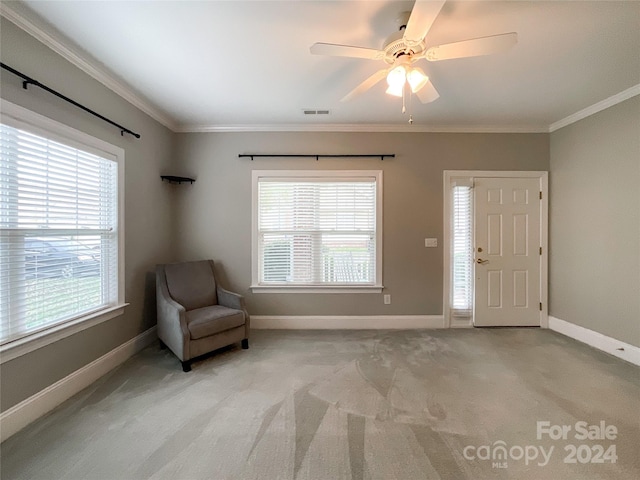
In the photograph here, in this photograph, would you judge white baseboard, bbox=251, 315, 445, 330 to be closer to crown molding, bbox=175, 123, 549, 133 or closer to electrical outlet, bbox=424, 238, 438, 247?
electrical outlet, bbox=424, 238, 438, 247

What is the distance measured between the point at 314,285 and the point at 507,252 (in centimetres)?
255

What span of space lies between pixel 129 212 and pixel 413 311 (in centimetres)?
348

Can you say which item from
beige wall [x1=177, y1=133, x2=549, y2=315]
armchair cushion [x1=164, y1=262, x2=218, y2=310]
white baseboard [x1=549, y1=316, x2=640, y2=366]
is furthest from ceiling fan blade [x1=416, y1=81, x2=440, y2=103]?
white baseboard [x1=549, y1=316, x2=640, y2=366]

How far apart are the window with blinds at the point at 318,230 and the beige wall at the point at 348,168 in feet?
0.55

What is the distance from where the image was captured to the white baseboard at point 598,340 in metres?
2.53

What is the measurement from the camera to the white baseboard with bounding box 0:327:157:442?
63.9 inches

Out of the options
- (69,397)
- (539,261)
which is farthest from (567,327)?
(69,397)

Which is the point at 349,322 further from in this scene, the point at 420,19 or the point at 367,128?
the point at 420,19

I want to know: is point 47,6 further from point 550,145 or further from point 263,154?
point 550,145

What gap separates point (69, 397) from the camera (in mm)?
1983

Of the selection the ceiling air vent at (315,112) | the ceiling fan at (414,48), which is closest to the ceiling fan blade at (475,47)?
the ceiling fan at (414,48)

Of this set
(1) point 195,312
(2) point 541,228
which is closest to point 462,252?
(2) point 541,228

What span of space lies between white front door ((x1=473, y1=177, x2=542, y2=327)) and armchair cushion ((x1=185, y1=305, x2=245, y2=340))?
2996mm

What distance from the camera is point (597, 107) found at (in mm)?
2822
